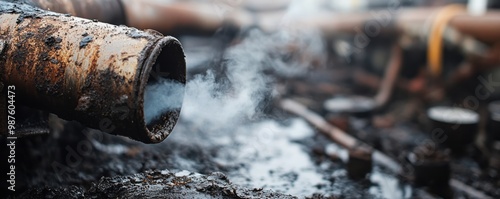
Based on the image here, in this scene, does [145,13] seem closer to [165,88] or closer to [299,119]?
[165,88]

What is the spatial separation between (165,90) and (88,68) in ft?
1.19

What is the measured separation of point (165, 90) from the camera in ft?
5.64

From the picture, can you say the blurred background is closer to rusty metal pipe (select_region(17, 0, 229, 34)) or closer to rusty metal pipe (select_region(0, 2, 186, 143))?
→ rusty metal pipe (select_region(17, 0, 229, 34))

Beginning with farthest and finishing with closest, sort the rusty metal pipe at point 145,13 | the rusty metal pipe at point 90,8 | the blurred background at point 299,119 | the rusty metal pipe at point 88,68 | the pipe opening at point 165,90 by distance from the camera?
the blurred background at point 299,119, the rusty metal pipe at point 145,13, the rusty metal pipe at point 90,8, the pipe opening at point 165,90, the rusty metal pipe at point 88,68

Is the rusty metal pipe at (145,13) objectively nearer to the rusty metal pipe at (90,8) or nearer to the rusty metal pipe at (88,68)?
the rusty metal pipe at (90,8)

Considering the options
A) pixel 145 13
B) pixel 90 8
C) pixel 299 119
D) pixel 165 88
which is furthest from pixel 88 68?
pixel 299 119

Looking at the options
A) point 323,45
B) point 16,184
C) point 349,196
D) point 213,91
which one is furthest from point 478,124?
point 16,184

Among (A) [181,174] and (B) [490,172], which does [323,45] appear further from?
(A) [181,174]

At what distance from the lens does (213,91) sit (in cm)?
360

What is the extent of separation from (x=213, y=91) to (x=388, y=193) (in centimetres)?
169

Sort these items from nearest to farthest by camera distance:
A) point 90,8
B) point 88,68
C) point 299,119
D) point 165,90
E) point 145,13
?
point 88,68 < point 165,90 < point 90,8 < point 145,13 < point 299,119

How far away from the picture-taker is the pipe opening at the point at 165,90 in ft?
5.27

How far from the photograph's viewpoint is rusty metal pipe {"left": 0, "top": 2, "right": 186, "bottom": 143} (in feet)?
4.56

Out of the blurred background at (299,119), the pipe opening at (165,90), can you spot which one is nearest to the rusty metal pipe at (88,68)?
the pipe opening at (165,90)
